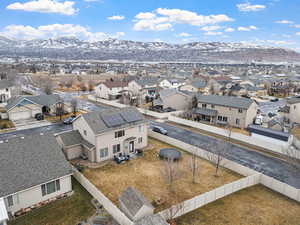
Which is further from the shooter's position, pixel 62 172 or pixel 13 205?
pixel 62 172

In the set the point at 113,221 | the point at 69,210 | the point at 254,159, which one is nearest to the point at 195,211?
the point at 113,221

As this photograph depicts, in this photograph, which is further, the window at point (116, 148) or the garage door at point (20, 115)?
the garage door at point (20, 115)

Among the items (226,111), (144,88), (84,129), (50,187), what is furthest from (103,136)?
(144,88)

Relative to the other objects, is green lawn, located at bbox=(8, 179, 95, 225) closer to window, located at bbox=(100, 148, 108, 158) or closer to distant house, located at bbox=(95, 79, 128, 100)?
window, located at bbox=(100, 148, 108, 158)

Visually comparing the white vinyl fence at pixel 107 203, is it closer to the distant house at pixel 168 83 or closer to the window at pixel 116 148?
the window at pixel 116 148

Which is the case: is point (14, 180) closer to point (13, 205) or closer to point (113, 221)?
point (13, 205)

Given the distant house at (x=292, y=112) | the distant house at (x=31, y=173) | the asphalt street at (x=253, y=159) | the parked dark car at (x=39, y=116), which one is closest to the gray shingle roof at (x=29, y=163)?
the distant house at (x=31, y=173)
